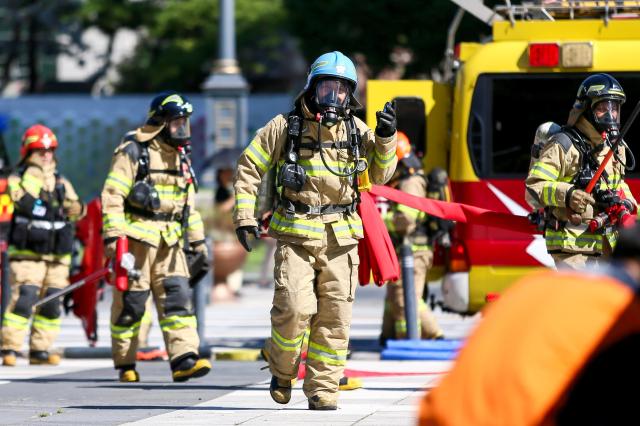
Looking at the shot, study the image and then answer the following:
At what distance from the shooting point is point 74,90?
2613 inches

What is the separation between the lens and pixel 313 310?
7.99 m

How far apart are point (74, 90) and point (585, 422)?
64.2m

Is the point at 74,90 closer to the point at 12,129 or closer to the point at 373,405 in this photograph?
the point at 12,129

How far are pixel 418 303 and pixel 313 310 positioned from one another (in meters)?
4.52

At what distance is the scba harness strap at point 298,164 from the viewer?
314 inches

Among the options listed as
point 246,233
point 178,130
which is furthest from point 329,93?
point 178,130

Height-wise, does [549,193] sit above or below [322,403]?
above

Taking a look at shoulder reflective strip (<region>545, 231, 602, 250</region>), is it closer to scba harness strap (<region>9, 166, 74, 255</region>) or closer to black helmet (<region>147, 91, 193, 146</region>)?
black helmet (<region>147, 91, 193, 146</region>)

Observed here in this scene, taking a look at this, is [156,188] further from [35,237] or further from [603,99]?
[603,99]

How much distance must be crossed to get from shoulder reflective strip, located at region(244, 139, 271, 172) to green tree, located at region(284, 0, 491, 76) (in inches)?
1163

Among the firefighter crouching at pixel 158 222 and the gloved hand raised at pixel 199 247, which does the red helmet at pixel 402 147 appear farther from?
the firefighter crouching at pixel 158 222

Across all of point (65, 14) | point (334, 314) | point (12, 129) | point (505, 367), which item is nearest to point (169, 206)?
point (334, 314)

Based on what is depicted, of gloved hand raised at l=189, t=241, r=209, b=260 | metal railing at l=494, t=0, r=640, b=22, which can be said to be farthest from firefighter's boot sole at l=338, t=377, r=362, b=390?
metal railing at l=494, t=0, r=640, b=22

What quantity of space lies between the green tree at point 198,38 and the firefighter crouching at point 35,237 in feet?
135
